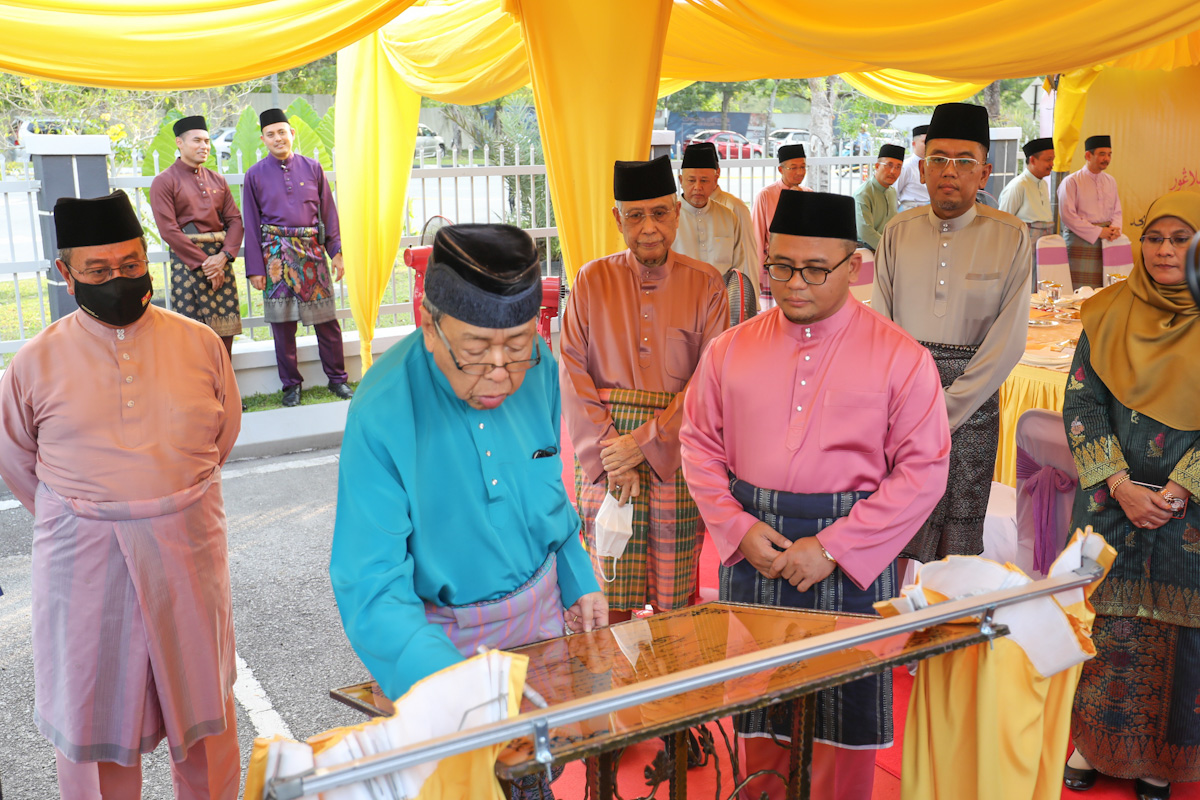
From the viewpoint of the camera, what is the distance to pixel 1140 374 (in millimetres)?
2568

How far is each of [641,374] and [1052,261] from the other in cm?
544

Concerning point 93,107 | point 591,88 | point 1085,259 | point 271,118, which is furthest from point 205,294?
point 93,107

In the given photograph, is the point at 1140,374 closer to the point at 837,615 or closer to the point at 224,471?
the point at 837,615

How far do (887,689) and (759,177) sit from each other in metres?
8.97

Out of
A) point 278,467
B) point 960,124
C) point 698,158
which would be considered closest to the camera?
point 960,124

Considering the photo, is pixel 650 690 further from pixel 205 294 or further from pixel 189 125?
pixel 189 125

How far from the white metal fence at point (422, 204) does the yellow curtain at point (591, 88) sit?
4317mm

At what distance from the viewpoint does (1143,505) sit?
8.32 feet

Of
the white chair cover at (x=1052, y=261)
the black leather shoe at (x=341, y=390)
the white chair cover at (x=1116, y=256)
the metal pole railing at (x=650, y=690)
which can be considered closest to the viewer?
the metal pole railing at (x=650, y=690)

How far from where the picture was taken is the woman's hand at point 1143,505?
8.28 feet

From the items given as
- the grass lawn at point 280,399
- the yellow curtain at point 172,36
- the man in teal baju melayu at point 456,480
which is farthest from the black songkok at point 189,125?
the man in teal baju melayu at point 456,480

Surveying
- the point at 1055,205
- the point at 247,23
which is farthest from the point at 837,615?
the point at 1055,205

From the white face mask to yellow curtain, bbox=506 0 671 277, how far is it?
103 cm

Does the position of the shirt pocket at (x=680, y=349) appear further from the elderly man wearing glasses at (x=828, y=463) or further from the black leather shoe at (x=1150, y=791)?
the black leather shoe at (x=1150, y=791)
